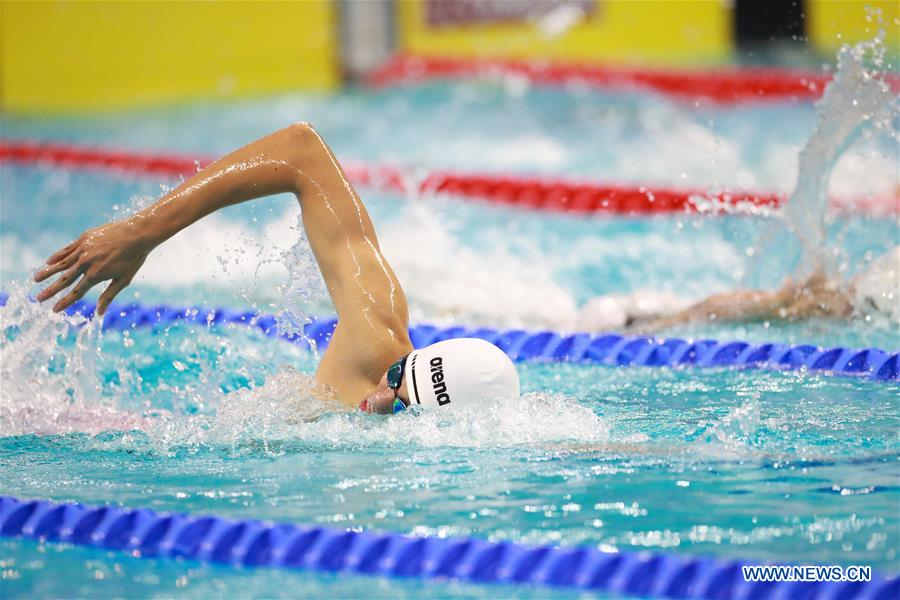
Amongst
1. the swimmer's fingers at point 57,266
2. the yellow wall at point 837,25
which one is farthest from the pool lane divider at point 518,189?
the yellow wall at point 837,25

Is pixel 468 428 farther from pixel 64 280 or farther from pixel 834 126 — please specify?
pixel 834 126

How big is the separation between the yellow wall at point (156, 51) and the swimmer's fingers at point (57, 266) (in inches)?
280

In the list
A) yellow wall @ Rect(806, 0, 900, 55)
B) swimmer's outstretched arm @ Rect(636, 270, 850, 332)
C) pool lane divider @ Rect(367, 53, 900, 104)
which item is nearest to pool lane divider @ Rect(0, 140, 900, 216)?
swimmer's outstretched arm @ Rect(636, 270, 850, 332)

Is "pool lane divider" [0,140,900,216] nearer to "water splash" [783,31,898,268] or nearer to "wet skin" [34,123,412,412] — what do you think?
"water splash" [783,31,898,268]

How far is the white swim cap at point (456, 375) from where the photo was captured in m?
2.75

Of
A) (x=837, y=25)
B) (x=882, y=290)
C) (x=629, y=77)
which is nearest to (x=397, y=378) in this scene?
(x=882, y=290)

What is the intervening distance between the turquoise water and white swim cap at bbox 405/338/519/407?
0.07 meters

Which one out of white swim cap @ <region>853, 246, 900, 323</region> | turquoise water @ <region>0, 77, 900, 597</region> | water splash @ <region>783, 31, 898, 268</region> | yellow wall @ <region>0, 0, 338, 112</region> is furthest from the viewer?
yellow wall @ <region>0, 0, 338, 112</region>

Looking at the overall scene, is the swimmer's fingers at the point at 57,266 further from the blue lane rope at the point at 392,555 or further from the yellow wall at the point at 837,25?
the yellow wall at the point at 837,25

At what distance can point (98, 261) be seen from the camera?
2.73m

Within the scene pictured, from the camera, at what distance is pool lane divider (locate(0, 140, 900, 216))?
18.6 feet

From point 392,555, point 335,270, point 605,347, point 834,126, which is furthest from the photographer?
point 834,126

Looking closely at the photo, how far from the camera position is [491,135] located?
863 cm

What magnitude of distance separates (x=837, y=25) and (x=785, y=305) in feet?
22.1
